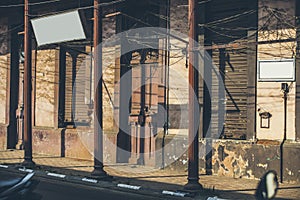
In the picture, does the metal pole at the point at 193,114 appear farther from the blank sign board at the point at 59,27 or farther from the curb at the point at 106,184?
the blank sign board at the point at 59,27

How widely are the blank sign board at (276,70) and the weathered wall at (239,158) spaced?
1.77 m

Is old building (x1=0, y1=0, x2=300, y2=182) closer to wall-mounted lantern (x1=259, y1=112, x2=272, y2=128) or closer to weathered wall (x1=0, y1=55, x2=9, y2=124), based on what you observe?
wall-mounted lantern (x1=259, y1=112, x2=272, y2=128)

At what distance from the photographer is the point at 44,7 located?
1809 cm

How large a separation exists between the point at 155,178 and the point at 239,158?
7.96 ft

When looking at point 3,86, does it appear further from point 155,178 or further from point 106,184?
point 155,178

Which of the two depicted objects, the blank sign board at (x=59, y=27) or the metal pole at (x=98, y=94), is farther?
the blank sign board at (x=59, y=27)

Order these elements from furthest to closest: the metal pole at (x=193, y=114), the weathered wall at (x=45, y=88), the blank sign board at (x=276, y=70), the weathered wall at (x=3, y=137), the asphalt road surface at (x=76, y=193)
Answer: the weathered wall at (x=3, y=137) → the weathered wall at (x=45, y=88) → the blank sign board at (x=276, y=70) → the metal pole at (x=193, y=114) → the asphalt road surface at (x=76, y=193)

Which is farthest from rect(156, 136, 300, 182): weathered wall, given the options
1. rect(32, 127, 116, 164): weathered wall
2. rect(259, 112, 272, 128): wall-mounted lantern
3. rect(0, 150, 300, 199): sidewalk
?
rect(32, 127, 116, 164): weathered wall

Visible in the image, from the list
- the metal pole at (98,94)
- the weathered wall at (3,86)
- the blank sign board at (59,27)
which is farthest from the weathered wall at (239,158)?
the weathered wall at (3,86)

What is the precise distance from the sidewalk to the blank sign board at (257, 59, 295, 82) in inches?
110

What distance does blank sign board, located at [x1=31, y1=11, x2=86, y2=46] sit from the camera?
51.6 ft

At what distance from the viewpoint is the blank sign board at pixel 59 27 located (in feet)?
51.6

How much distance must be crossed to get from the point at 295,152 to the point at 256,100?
1.84m

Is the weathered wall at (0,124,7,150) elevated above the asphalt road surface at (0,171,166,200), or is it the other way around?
the weathered wall at (0,124,7,150)
